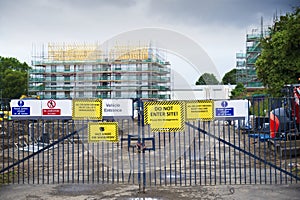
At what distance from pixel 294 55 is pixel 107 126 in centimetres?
1675

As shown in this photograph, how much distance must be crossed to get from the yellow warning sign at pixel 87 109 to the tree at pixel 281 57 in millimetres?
15738

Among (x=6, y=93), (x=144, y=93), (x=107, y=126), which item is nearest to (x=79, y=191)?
(x=107, y=126)

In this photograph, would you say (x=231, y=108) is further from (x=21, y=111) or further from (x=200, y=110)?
(x=21, y=111)

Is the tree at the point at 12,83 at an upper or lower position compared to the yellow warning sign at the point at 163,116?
upper

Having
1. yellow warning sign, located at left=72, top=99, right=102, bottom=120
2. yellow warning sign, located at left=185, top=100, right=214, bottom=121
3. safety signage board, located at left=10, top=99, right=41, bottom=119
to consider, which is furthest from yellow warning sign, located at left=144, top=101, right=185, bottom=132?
safety signage board, located at left=10, top=99, right=41, bottom=119

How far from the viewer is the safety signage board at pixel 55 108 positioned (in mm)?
10398

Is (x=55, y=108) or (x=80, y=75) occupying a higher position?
(x=80, y=75)

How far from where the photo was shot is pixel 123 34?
28.1ft

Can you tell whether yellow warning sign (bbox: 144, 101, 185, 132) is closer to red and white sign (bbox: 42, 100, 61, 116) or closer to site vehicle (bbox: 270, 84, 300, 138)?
red and white sign (bbox: 42, 100, 61, 116)

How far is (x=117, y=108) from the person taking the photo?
931cm

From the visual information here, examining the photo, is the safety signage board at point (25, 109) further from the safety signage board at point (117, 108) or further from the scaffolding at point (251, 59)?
the scaffolding at point (251, 59)

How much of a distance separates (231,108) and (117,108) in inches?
109

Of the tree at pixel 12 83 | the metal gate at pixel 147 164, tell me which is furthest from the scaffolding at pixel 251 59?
the metal gate at pixel 147 164

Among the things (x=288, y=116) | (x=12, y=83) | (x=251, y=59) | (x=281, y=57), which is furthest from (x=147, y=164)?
(x=12, y=83)
